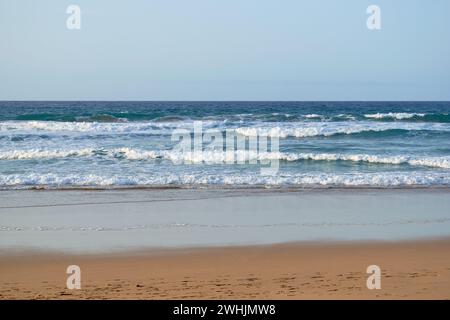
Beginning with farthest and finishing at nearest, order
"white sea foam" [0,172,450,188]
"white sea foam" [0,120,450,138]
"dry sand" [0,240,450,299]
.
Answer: "white sea foam" [0,120,450,138] → "white sea foam" [0,172,450,188] → "dry sand" [0,240,450,299]

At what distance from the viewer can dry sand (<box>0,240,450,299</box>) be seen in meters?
5.25

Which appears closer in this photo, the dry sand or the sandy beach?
the dry sand

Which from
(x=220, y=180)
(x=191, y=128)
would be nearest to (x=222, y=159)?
(x=220, y=180)

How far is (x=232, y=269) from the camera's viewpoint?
20.3 ft

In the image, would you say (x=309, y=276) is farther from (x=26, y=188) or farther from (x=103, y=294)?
(x=26, y=188)

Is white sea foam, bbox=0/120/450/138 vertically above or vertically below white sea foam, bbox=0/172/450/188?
above

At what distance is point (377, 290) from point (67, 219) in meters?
5.28

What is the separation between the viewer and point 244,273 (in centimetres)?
601

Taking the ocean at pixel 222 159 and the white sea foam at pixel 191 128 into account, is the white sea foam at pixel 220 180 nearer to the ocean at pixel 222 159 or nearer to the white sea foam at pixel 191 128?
the ocean at pixel 222 159

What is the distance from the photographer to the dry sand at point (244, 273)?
525 cm

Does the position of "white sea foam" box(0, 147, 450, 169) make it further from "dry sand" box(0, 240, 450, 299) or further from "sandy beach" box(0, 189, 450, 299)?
"dry sand" box(0, 240, 450, 299)

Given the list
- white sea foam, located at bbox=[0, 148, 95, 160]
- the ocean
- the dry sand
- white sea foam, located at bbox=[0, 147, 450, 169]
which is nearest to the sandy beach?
the dry sand
